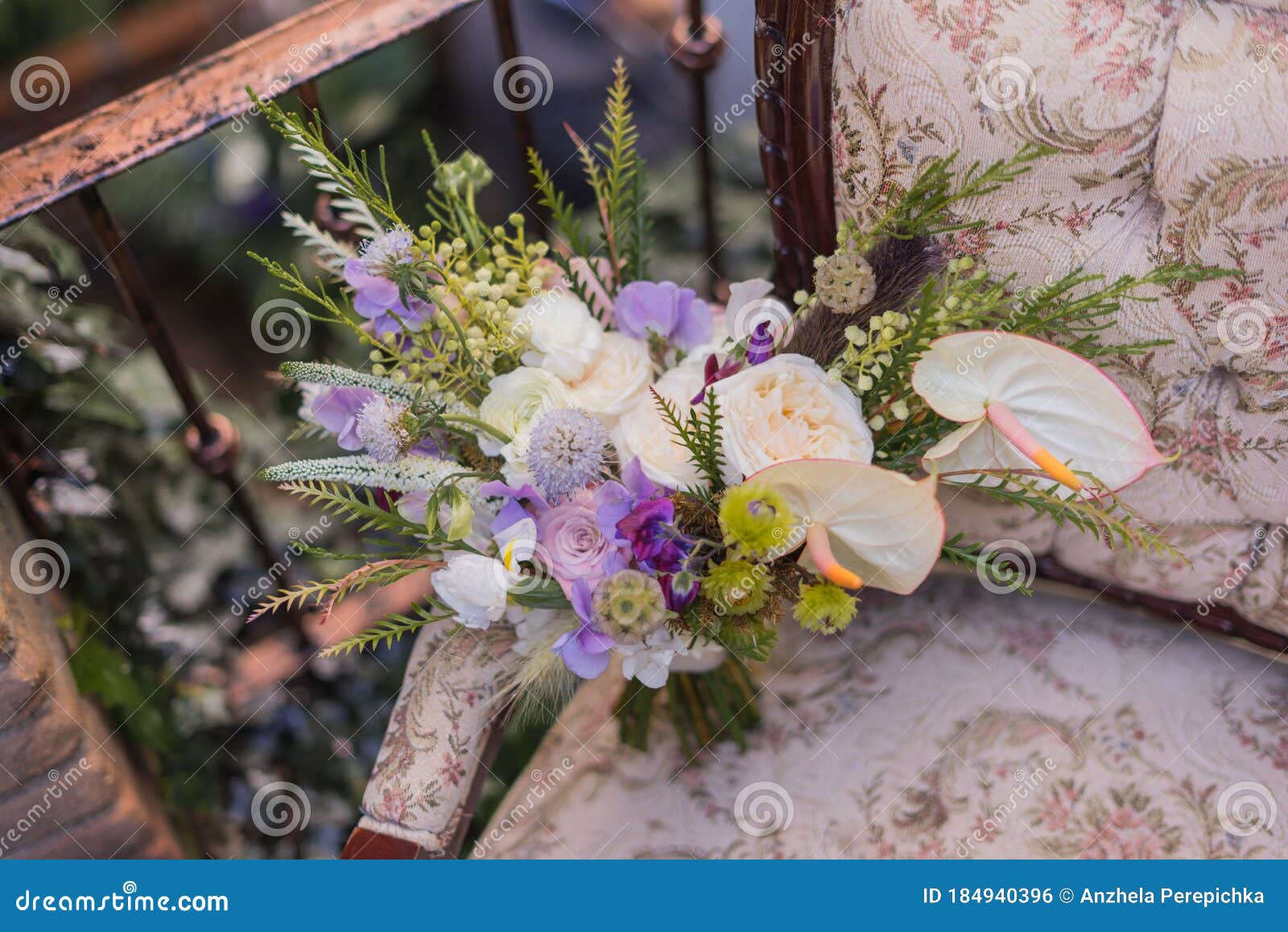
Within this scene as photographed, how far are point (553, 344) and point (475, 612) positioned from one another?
8.6 inches

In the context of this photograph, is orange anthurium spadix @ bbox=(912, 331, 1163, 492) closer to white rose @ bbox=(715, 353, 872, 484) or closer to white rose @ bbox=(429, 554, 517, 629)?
white rose @ bbox=(715, 353, 872, 484)

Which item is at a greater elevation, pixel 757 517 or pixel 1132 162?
pixel 1132 162

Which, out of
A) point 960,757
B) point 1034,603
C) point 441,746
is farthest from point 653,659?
point 1034,603

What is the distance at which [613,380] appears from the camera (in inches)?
30.1

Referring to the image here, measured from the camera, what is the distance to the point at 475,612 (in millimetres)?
741

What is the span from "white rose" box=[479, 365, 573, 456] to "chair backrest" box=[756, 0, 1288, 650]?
1.00 ft

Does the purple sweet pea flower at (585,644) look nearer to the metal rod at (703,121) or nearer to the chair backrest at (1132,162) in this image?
the chair backrest at (1132,162)

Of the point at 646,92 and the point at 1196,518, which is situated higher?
the point at 646,92

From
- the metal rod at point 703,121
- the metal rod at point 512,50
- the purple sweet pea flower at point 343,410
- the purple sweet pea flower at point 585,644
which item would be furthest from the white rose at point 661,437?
the metal rod at point 703,121

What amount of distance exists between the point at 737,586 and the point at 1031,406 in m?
0.25

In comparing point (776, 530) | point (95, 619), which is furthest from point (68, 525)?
point (776, 530)

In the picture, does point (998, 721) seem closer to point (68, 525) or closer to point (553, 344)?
point (553, 344)

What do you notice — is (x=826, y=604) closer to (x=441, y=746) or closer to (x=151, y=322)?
(x=441, y=746)

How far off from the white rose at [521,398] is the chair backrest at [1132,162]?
0.31 meters
